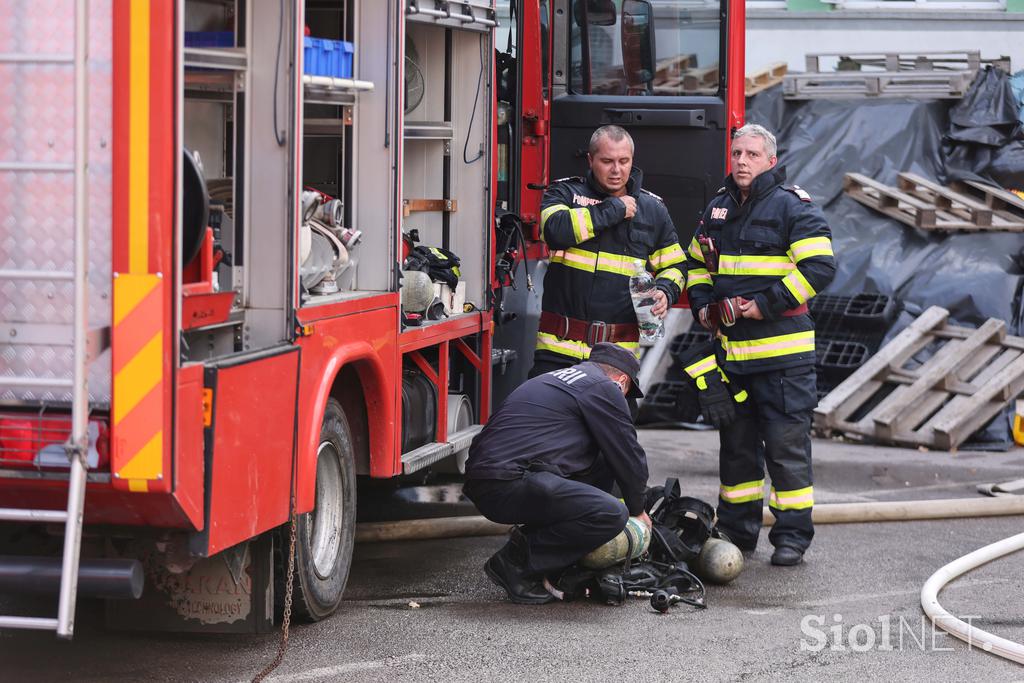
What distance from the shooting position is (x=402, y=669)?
4688mm

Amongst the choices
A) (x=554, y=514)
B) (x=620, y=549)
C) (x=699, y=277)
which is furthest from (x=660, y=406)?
(x=554, y=514)

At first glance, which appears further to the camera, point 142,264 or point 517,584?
point 517,584

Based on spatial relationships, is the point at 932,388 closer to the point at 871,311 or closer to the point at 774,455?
the point at 871,311

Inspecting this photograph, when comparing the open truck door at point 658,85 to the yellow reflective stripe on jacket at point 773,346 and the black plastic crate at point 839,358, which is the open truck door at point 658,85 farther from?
the black plastic crate at point 839,358

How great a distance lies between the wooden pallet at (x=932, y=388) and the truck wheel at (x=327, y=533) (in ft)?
16.7

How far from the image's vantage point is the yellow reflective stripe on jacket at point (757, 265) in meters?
6.35

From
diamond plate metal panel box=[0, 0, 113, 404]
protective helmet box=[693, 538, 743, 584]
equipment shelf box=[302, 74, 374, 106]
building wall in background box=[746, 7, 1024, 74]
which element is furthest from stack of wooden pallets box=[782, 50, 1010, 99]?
diamond plate metal panel box=[0, 0, 113, 404]

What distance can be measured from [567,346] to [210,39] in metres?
2.48

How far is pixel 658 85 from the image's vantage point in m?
7.34

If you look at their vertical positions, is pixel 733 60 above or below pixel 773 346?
above

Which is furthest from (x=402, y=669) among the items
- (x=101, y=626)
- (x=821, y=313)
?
(x=821, y=313)

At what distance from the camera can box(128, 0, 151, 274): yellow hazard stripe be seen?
3.74 metres

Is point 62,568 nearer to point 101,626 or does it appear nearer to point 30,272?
point 30,272

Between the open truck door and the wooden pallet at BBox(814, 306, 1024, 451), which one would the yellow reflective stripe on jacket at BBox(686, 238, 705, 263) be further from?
the wooden pallet at BBox(814, 306, 1024, 451)
